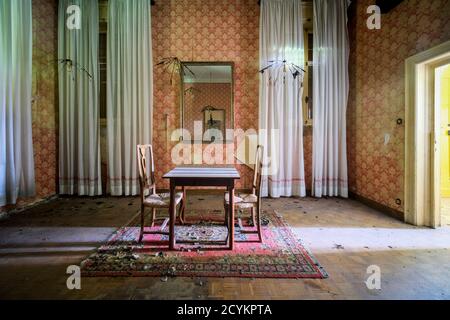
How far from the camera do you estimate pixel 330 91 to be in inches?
193

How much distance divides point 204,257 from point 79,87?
4020 mm

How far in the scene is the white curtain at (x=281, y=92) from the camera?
490 centimetres

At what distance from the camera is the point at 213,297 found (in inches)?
70.9

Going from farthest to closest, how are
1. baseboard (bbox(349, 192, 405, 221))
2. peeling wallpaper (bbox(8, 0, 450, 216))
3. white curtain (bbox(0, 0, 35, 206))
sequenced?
peeling wallpaper (bbox(8, 0, 450, 216))
baseboard (bbox(349, 192, 405, 221))
white curtain (bbox(0, 0, 35, 206))

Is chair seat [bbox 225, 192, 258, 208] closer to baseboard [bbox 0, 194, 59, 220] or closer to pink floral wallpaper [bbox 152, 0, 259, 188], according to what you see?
pink floral wallpaper [bbox 152, 0, 259, 188]

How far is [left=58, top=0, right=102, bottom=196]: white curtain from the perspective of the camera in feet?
15.9

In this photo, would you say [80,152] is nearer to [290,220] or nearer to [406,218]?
[290,220]

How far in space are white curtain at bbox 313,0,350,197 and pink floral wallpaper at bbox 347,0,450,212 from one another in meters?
0.17

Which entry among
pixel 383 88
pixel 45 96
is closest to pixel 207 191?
pixel 45 96

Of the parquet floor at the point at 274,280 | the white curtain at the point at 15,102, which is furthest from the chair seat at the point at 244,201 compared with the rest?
the white curtain at the point at 15,102

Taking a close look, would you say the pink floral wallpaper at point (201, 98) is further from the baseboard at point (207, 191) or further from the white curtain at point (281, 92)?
the baseboard at point (207, 191)

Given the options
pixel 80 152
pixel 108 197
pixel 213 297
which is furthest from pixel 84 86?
pixel 213 297

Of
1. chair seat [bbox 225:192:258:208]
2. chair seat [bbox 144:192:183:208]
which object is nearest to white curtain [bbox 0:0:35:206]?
chair seat [bbox 144:192:183:208]

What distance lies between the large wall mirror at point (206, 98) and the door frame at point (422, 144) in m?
2.73
